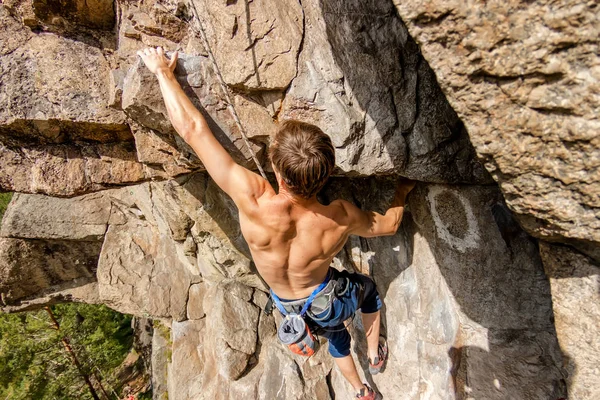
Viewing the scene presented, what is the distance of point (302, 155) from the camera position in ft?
6.56

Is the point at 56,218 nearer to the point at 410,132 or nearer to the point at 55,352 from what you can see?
the point at 55,352

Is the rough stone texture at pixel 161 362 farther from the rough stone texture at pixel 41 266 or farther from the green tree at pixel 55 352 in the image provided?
the green tree at pixel 55 352

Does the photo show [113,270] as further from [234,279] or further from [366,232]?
[366,232]

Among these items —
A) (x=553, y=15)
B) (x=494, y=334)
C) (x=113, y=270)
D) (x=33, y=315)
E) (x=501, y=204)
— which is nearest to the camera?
(x=553, y=15)

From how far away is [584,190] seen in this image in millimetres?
1475

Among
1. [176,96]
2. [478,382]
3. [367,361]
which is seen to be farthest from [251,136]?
[367,361]

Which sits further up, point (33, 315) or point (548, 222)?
point (548, 222)

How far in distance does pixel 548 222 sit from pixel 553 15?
0.90m


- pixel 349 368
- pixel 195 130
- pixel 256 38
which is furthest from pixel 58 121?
pixel 349 368

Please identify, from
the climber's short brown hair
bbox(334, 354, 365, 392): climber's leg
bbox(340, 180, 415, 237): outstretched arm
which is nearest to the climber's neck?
the climber's short brown hair

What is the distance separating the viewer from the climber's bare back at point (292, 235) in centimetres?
229

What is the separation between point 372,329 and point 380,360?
0.39 m

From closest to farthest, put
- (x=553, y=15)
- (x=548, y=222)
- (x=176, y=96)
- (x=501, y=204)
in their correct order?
(x=553, y=15)
(x=548, y=222)
(x=176, y=96)
(x=501, y=204)

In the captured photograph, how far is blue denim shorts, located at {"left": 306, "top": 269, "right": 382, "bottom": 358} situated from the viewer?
→ 9.50ft
